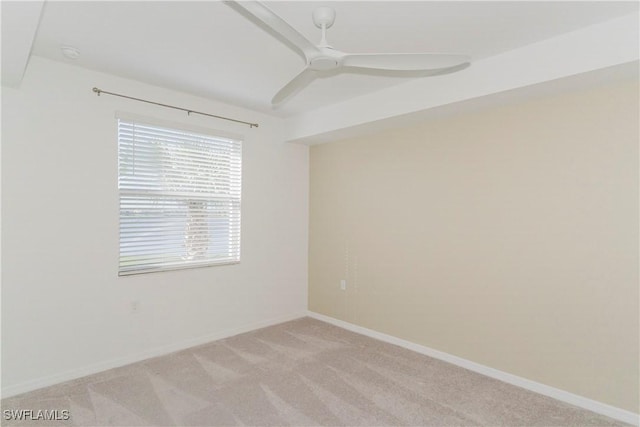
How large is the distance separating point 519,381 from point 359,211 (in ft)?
6.95

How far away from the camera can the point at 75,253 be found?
272 centimetres

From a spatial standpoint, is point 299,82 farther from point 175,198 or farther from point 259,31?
point 175,198

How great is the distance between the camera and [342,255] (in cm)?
407

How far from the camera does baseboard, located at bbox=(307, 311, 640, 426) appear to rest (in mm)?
2275

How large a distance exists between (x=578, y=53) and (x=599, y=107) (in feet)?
1.53

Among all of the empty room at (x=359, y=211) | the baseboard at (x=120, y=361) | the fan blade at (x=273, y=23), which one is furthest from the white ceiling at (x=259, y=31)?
the baseboard at (x=120, y=361)

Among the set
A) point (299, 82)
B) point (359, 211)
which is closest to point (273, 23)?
point (299, 82)

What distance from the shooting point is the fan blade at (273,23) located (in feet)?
4.23

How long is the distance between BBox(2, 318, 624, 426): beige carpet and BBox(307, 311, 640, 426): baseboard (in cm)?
6

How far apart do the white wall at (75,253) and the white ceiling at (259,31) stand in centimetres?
34

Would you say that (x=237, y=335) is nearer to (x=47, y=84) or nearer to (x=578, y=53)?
(x=47, y=84)

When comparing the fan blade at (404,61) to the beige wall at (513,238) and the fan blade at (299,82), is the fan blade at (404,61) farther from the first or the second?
the beige wall at (513,238)

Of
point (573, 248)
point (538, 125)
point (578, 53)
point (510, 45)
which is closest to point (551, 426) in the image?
point (573, 248)

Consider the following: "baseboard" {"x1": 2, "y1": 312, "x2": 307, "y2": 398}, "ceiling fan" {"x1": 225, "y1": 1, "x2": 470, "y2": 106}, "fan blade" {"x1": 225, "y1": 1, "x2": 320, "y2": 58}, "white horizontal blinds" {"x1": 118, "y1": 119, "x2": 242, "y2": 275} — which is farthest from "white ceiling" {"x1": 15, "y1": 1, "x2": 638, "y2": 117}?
"baseboard" {"x1": 2, "y1": 312, "x2": 307, "y2": 398}
